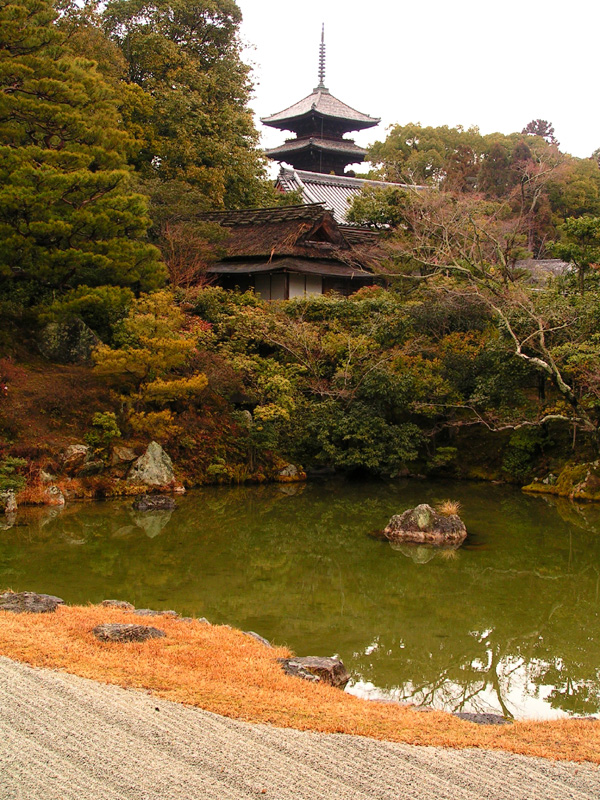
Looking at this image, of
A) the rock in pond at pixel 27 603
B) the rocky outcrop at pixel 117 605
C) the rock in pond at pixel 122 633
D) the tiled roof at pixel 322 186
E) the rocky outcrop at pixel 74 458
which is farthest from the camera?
the tiled roof at pixel 322 186

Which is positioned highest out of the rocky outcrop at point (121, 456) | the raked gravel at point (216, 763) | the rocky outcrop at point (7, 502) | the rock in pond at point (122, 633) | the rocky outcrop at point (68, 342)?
the rocky outcrop at point (68, 342)

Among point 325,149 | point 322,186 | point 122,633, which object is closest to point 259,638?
point 122,633

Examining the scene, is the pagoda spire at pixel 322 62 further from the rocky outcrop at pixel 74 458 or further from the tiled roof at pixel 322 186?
the rocky outcrop at pixel 74 458

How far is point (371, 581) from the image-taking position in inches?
406

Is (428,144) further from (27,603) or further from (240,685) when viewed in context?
(240,685)

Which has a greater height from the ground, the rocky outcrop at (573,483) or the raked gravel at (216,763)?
the raked gravel at (216,763)

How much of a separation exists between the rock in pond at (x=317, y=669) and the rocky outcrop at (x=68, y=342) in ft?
38.8

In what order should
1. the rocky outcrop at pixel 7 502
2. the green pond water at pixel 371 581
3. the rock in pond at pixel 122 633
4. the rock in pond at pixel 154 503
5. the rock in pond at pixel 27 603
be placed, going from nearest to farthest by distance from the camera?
the rock in pond at pixel 122 633
the rock in pond at pixel 27 603
the green pond water at pixel 371 581
the rocky outcrop at pixel 7 502
the rock in pond at pixel 154 503

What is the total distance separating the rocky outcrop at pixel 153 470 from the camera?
15.3m

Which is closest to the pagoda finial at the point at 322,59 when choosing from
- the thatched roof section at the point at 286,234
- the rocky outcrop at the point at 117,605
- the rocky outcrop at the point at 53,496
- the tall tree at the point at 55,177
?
the thatched roof section at the point at 286,234

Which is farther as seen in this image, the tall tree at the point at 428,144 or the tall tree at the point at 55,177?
the tall tree at the point at 428,144

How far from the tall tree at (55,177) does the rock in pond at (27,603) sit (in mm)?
9693

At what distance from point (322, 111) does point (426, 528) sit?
28575mm

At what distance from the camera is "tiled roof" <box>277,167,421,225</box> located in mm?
29672
